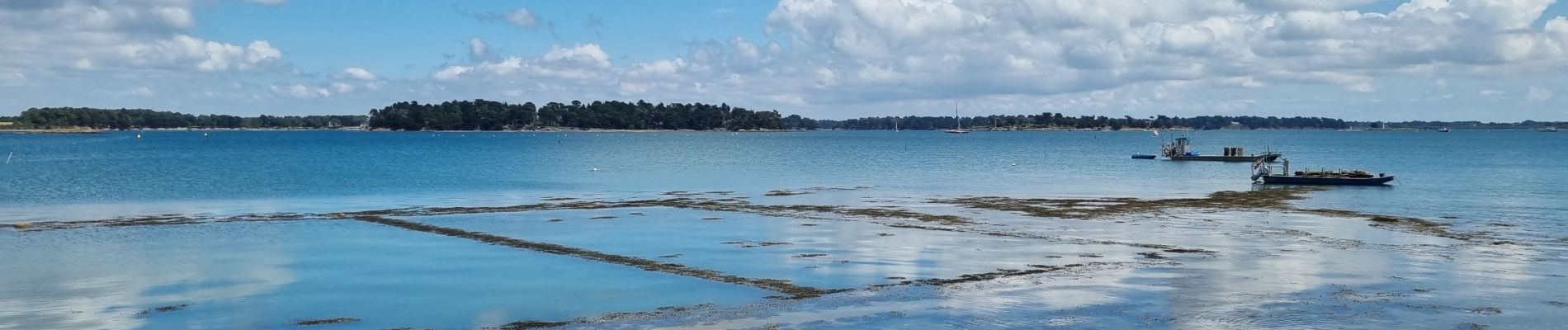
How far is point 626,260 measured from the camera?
90.1ft

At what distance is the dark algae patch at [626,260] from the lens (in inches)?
893

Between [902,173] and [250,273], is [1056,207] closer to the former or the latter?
[250,273]

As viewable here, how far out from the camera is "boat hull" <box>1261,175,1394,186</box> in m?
60.1

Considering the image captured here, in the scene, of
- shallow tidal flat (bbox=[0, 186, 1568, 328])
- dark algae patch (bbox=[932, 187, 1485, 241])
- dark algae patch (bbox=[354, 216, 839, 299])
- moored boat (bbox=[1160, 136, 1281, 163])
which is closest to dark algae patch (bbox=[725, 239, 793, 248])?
shallow tidal flat (bbox=[0, 186, 1568, 328])

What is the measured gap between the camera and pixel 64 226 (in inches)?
1459

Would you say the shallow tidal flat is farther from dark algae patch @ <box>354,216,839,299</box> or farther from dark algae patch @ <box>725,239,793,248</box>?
dark algae patch @ <box>725,239,793,248</box>

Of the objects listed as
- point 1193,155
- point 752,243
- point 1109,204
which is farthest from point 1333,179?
point 1193,155

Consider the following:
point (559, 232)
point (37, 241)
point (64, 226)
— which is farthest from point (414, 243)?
point (64, 226)

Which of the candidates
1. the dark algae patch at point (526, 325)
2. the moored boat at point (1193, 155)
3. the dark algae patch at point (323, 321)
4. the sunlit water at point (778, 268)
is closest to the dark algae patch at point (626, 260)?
the sunlit water at point (778, 268)

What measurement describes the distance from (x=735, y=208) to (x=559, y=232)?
10.9m

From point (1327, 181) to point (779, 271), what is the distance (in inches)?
1734

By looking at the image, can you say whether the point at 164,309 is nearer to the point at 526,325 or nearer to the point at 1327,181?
the point at 526,325

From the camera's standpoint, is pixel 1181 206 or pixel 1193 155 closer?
pixel 1181 206

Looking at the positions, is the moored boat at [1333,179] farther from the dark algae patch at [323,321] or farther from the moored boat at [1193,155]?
the dark algae patch at [323,321]
